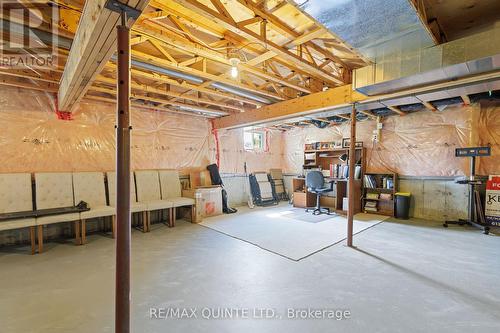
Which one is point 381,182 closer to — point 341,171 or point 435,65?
point 341,171

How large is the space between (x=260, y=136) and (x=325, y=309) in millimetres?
5905

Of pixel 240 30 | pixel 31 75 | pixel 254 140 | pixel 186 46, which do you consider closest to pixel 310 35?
pixel 240 30

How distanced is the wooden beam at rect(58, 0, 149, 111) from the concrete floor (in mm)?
2097

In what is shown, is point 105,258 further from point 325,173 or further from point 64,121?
point 325,173

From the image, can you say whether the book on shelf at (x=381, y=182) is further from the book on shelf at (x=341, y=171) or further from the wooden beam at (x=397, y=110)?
the wooden beam at (x=397, y=110)

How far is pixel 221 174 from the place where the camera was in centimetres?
632

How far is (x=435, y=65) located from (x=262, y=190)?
5.22 m

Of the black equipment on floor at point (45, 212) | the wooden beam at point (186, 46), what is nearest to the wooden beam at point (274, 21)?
the wooden beam at point (186, 46)

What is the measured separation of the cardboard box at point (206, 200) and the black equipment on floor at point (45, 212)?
72.7 inches

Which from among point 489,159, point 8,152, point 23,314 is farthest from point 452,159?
point 8,152

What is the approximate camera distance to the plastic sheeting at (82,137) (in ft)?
11.8

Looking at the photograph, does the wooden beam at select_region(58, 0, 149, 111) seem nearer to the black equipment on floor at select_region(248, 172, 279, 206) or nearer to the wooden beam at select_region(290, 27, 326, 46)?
the wooden beam at select_region(290, 27, 326, 46)
